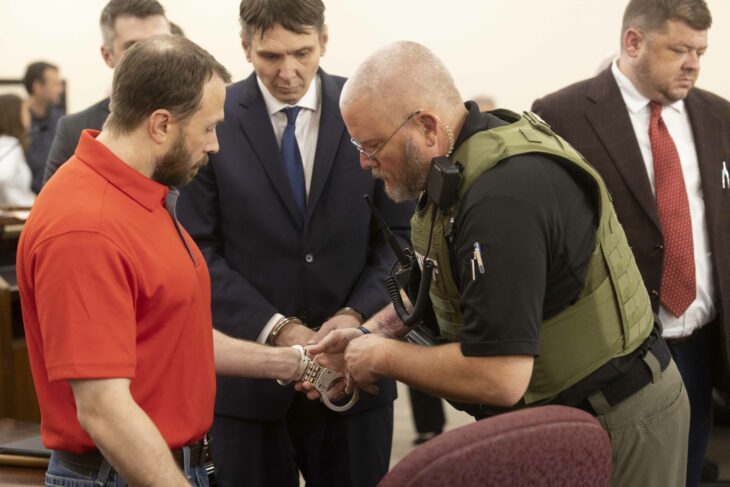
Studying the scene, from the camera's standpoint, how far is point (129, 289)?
160 centimetres

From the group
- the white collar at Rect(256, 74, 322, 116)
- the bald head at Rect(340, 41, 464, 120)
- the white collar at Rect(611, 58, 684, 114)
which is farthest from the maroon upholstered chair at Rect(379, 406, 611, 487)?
the white collar at Rect(611, 58, 684, 114)

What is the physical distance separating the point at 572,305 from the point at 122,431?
0.83 metres

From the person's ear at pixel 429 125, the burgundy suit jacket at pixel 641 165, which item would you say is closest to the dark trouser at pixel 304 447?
the person's ear at pixel 429 125

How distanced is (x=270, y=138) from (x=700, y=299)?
4.34 feet

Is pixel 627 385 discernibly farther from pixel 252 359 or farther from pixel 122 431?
pixel 122 431

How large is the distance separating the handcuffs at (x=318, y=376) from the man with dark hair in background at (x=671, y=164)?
1063 millimetres

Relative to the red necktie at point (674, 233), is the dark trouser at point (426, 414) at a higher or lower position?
lower

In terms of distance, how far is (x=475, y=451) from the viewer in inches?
49.2

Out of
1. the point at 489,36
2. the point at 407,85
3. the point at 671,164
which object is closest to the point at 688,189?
the point at 671,164

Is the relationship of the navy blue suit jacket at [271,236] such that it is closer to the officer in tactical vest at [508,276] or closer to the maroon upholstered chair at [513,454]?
the officer in tactical vest at [508,276]

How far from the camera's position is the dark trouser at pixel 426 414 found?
→ 462 cm

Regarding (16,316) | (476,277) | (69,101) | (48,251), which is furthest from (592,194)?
(69,101)

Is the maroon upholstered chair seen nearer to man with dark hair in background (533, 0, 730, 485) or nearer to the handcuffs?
the handcuffs

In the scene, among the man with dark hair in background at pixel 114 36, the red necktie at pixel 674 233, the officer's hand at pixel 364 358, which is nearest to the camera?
the officer's hand at pixel 364 358
